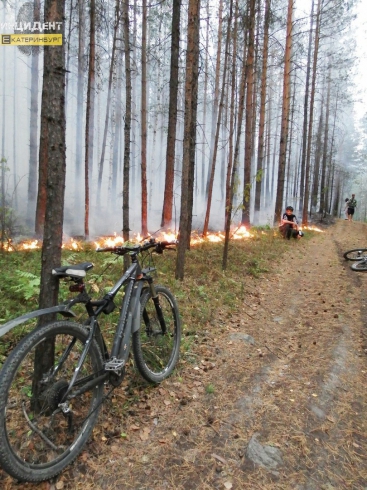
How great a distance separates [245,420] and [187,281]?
381cm

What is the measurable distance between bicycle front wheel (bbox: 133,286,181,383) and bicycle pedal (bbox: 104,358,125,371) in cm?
69

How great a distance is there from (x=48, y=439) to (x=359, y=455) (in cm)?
255

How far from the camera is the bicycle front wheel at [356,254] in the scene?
966 cm

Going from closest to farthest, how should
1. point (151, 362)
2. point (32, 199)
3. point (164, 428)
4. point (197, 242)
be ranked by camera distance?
point (164, 428), point (151, 362), point (197, 242), point (32, 199)

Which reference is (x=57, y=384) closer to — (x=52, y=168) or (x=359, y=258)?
(x=52, y=168)

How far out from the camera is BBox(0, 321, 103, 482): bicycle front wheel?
6.49ft

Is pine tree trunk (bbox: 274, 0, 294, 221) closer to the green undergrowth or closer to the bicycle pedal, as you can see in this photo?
the green undergrowth

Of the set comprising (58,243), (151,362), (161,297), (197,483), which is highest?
(58,243)

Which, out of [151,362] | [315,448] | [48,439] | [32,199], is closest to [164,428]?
[151,362]

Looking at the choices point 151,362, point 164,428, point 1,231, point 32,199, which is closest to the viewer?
point 164,428

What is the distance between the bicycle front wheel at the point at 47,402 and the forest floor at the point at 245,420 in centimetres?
19

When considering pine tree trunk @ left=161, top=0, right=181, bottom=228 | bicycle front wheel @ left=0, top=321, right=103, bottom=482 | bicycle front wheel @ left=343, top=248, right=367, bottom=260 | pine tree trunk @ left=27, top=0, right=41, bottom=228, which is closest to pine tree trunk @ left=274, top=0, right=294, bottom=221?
bicycle front wheel @ left=343, top=248, right=367, bottom=260

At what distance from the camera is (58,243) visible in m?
2.70

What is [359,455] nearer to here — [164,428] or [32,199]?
[164,428]
